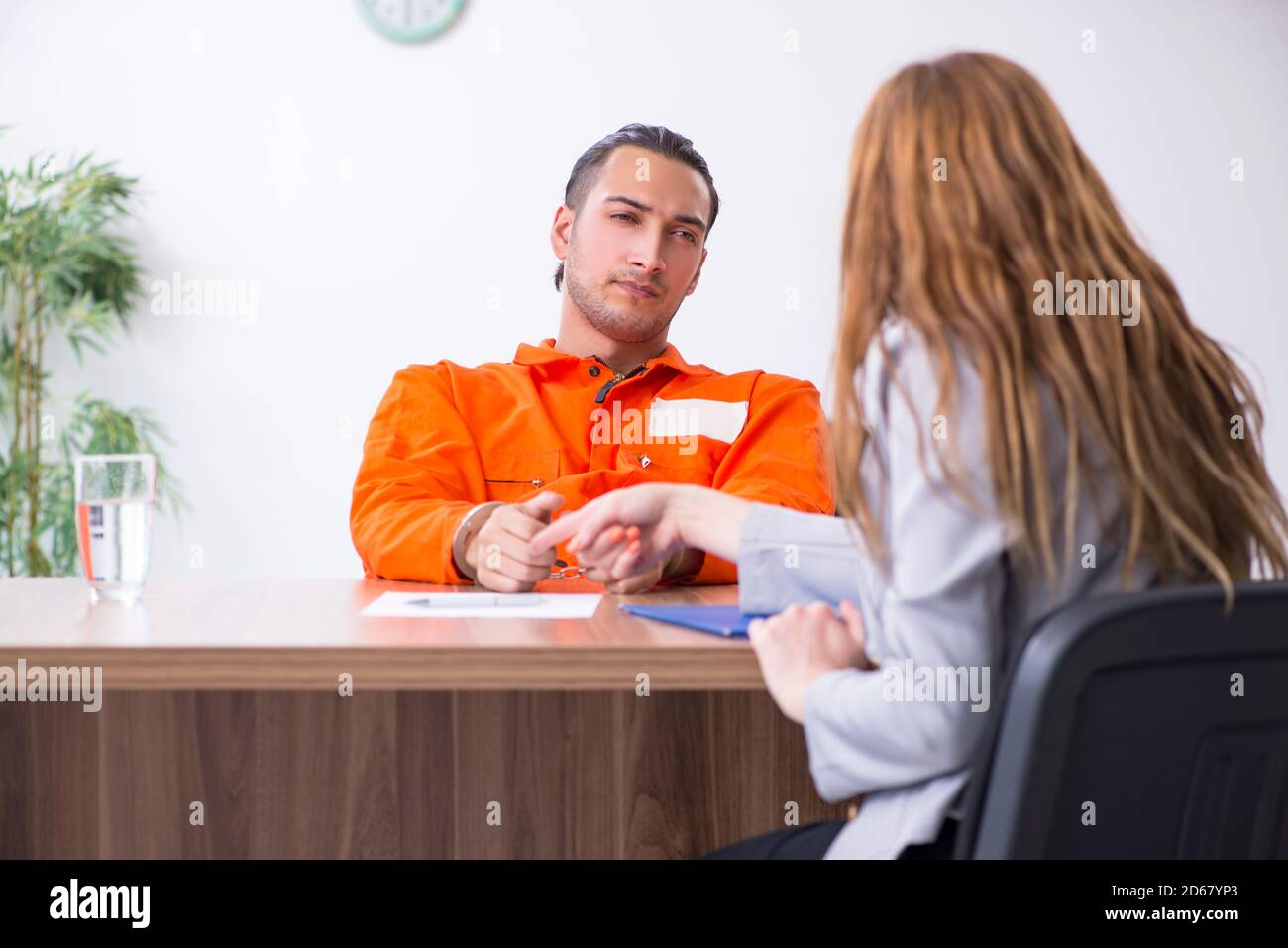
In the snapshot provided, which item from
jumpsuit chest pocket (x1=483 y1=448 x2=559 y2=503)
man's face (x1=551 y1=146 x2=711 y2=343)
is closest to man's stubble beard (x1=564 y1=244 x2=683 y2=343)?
man's face (x1=551 y1=146 x2=711 y2=343)

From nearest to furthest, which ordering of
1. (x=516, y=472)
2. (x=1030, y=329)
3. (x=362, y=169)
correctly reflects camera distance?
(x=1030, y=329)
(x=516, y=472)
(x=362, y=169)

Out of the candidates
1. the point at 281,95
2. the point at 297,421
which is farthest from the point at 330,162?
the point at 297,421

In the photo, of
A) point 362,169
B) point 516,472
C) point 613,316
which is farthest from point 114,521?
point 362,169

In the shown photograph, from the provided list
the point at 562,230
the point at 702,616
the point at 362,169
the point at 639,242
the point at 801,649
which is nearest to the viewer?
the point at 801,649

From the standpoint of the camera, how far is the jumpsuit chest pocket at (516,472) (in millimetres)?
1939

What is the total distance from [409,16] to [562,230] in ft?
5.62

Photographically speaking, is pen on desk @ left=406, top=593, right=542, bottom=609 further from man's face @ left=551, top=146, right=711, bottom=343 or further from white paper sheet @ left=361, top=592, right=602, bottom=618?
man's face @ left=551, top=146, right=711, bottom=343

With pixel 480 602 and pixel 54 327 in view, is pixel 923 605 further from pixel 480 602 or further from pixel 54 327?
pixel 54 327

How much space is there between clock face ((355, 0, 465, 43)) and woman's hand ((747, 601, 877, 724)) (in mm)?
3056

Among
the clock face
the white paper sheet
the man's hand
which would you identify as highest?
the clock face

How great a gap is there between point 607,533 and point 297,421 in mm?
2601

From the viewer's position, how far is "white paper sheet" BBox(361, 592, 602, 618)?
1.17 metres

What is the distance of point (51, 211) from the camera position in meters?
3.41

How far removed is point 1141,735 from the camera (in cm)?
71
